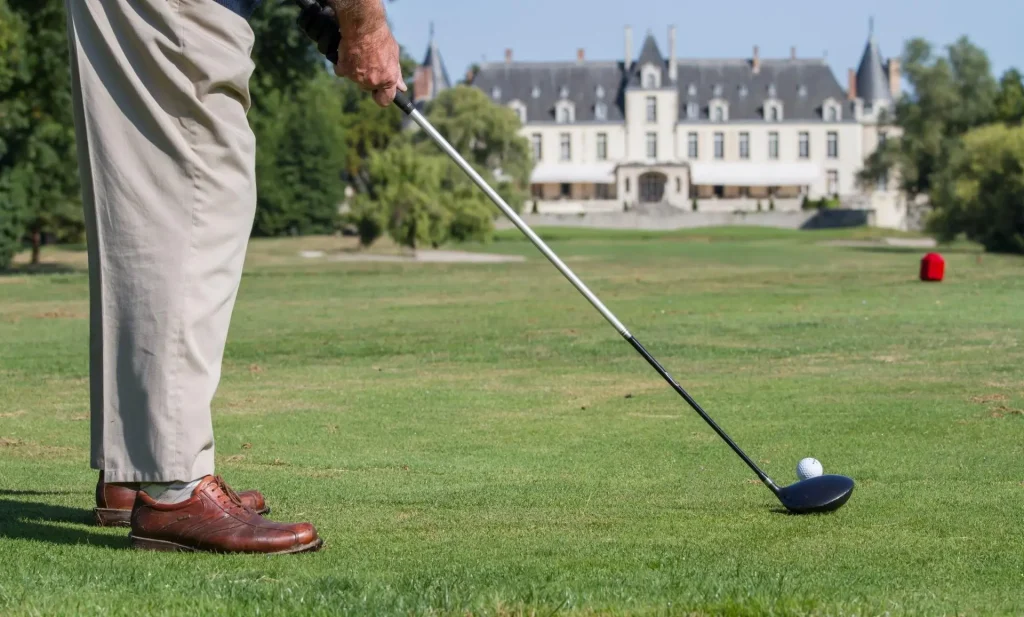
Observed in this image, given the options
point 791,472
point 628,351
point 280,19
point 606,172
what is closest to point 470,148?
point 606,172

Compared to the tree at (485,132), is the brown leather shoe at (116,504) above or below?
below

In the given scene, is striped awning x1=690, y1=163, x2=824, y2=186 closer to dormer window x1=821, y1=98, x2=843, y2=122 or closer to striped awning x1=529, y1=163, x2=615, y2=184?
dormer window x1=821, y1=98, x2=843, y2=122

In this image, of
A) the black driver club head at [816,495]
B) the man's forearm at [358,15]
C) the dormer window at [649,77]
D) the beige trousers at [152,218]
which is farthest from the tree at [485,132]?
the beige trousers at [152,218]

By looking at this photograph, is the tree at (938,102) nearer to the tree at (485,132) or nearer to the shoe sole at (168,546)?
the tree at (485,132)

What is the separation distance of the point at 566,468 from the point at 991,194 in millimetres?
53066

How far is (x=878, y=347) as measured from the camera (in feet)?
46.6

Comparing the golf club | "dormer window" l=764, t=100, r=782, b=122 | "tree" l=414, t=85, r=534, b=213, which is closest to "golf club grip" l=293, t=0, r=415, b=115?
the golf club

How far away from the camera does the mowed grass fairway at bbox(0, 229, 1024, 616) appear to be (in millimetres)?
3881

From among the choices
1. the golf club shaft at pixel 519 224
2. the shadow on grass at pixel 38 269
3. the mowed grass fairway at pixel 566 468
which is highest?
the golf club shaft at pixel 519 224

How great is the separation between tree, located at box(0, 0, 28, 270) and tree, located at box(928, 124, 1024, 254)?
34.5 metres

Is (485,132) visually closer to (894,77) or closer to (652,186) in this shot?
(652,186)

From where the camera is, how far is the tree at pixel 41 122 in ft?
118

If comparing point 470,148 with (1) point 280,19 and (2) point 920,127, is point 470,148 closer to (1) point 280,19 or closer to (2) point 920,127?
(2) point 920,127

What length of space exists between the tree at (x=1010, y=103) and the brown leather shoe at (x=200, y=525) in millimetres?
83432
